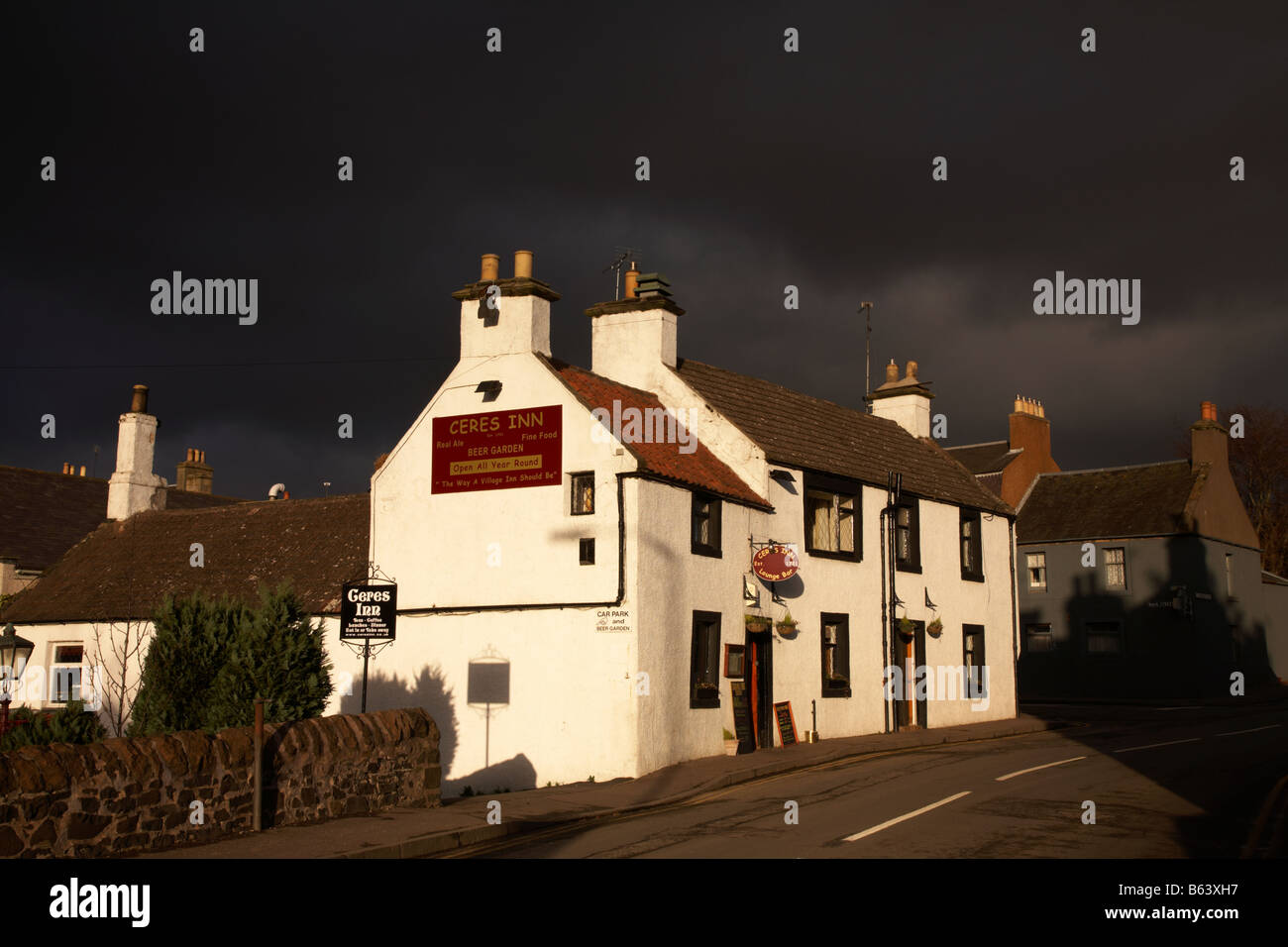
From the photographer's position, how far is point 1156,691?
44.2 metres

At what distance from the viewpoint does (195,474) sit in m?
51.5

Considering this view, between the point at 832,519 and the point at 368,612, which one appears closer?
the point at 368,612

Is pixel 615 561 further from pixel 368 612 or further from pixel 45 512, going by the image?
pixel 45 512

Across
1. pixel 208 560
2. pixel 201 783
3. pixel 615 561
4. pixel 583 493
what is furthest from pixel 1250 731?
pixel 208 560

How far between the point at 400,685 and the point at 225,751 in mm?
10968

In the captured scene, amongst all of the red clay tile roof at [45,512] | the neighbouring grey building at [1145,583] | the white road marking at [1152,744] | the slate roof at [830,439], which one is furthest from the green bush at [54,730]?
the neighbouring grey building at [1145,583]

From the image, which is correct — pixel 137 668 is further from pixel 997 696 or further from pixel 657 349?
pixel 997 696

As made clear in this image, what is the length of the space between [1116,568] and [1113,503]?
9.72 ft

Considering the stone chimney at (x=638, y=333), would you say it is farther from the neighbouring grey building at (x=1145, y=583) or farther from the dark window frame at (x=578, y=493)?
the neighbouring grey building at (x=1145, y=583)

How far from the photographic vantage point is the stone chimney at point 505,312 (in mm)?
24516
